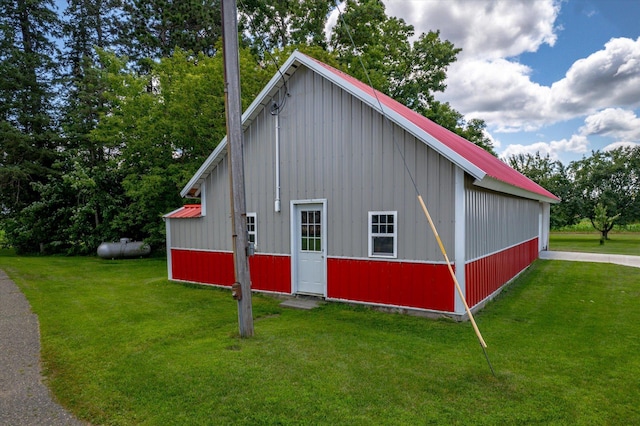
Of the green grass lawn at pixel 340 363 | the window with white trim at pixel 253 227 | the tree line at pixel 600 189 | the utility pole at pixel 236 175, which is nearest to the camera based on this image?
the green grass lawn at pixel 340 363

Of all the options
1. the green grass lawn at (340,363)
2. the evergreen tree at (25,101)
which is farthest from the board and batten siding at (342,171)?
the evergreen tree at (25,101)

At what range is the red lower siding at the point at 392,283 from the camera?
6527mm

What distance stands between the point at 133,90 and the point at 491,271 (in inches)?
618

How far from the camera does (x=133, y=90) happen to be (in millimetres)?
15812

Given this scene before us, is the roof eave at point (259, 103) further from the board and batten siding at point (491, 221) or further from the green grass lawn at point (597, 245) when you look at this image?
the green grass lawn at point (597, 245)

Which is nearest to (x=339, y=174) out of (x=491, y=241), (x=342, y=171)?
(x=342, y=171)

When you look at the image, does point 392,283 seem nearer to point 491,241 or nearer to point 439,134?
point 491,241

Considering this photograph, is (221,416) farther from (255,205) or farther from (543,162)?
(543,162)

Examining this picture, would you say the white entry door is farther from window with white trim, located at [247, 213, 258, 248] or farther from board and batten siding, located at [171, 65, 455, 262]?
window with white trim, located at [247, 213, 258, 248]

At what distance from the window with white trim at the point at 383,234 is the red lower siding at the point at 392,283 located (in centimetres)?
22

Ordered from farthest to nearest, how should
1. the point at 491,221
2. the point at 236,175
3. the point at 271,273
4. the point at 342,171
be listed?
the point at 271,273, the point at 491,221, the point at 342,171, the point at 236,175

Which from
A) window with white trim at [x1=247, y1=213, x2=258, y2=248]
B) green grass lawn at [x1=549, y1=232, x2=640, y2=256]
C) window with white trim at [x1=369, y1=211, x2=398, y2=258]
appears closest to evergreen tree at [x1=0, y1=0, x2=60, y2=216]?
window with white trim at [x1=247, y1=213, x2=258, y2=248]

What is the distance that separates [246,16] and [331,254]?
70.3ft

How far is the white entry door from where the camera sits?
26.3ft
